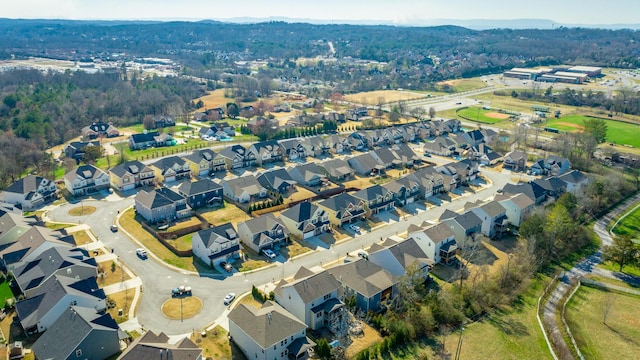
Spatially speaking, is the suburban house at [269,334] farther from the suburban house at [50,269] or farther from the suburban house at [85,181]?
the suburban house at [85,181]

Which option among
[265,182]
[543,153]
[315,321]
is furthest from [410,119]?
[315,321]

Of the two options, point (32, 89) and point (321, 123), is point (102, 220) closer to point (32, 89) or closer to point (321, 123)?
point (321, 123)

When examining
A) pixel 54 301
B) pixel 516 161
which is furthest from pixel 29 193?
pixel 516 161

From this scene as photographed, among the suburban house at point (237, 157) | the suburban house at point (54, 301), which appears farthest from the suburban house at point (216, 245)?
the suburban house at point (237, 157)

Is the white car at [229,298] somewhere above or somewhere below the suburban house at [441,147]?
below

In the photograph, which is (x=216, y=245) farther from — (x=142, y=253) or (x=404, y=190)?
(x=404, y=190)

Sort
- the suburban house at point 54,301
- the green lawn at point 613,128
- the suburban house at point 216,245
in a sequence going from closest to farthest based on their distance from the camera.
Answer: the suburban house at point 54,301 < the suburban house at point 216,245 < the green lawn at point 613,128
